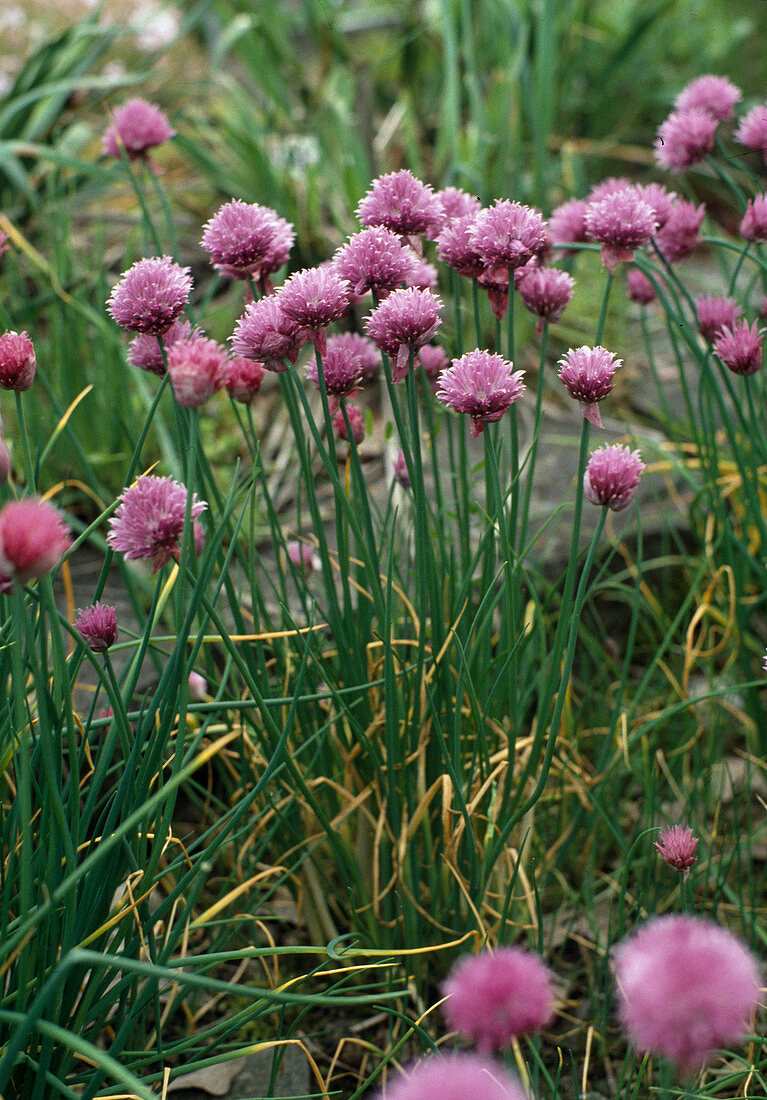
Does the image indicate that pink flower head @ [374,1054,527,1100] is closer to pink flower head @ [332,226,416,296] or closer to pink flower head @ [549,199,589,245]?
pink flower head @ [332,226,416,296]

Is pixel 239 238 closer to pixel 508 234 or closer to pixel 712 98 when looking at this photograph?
pixel 508 234

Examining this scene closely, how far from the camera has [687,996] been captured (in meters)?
0.38

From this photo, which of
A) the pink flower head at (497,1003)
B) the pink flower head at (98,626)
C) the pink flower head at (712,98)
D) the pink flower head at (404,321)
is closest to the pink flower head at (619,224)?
the pink flower head at (404,321)

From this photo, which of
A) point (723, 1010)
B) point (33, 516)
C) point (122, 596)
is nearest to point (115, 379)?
point (122, 596)

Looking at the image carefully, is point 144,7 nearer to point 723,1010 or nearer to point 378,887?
point 378,887

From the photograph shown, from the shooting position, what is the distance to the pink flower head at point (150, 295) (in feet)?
2.63

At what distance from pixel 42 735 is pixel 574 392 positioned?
1.83 ft

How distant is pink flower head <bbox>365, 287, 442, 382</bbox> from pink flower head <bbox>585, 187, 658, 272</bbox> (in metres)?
0.26

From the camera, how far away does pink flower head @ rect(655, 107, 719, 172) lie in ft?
4.19

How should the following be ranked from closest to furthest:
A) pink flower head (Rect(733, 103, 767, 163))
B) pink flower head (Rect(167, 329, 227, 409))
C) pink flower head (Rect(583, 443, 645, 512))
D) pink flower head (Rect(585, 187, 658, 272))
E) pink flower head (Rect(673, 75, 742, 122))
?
1. pink flower head (Rect(167, 329, 227, 409))
2. pink flower head (Rect(583, 443, 645, 512))
3. pink flower head (Rect(585, 187, 658, 272))
4. pink flower head (Rect(733, 103, 767, 163))
5. pink flower head (Rect(673, 75, 742, 122))

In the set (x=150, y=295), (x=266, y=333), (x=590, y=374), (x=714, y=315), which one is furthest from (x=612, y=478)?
(x=714, y=315)

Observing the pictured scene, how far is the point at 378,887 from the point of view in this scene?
46.4 inches

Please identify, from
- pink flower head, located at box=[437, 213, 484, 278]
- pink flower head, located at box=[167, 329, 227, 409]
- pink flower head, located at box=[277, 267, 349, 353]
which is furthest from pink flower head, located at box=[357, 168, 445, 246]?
pink flower head, located at box=[167, 329, 227, 409]

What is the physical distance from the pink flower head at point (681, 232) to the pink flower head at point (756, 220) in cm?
12
